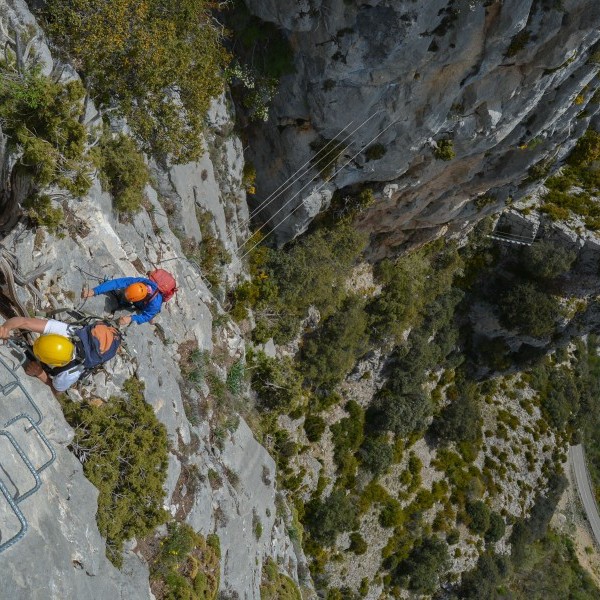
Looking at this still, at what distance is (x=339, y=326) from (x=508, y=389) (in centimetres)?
1665

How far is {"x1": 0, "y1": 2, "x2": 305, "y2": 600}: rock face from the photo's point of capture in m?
6.67

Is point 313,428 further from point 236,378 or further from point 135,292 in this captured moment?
point 135,292

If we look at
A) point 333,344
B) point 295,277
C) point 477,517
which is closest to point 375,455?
point 333,344

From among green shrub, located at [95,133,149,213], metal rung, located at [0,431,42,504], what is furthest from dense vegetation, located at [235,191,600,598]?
metal rung, located at [0,431,42,504]

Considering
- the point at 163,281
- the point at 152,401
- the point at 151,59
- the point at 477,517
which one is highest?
the point at 151,59

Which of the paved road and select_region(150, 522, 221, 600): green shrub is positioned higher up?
select_region(150, 522, 221, 600): green shrub

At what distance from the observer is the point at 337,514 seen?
71.5ft

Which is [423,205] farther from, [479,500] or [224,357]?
[479,500]

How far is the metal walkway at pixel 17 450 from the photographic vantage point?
5812mm

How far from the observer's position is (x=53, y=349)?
7.21m

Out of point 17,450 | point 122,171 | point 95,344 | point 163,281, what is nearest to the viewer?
point 17,450

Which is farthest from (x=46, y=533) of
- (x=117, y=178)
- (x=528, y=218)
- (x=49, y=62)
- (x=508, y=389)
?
(x=508, y=389)

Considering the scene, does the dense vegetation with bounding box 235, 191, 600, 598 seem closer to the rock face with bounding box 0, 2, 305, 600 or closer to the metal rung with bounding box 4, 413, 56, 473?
the rock face with bounding box 0, 2, 305, 600

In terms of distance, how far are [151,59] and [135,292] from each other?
5.05m
